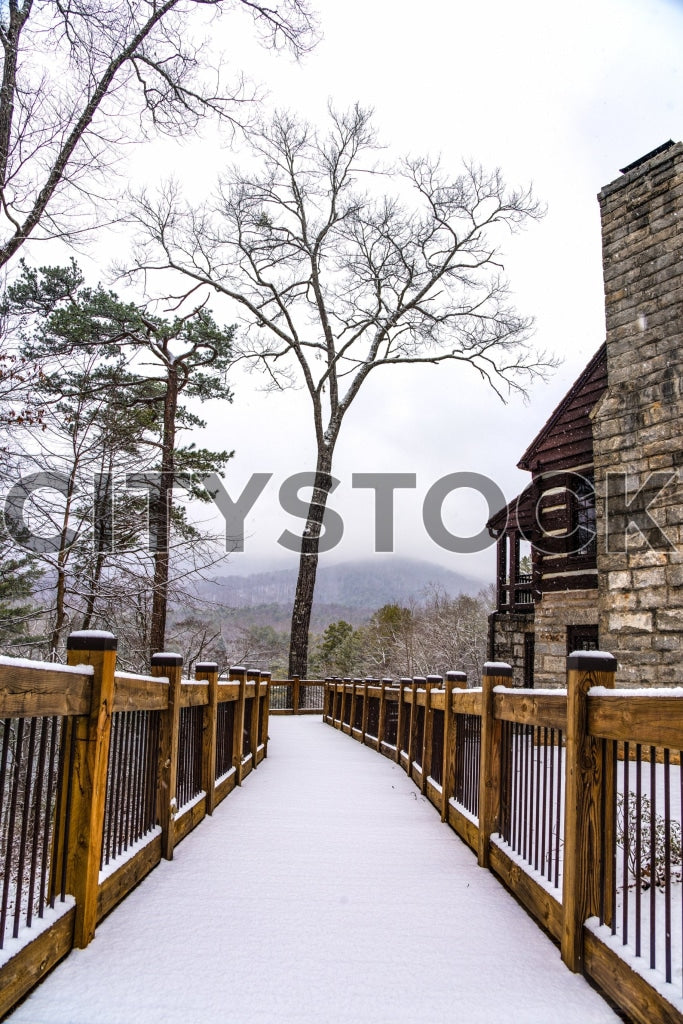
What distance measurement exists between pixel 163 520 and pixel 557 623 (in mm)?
6746

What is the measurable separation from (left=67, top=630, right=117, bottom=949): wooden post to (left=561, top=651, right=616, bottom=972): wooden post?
1.73m

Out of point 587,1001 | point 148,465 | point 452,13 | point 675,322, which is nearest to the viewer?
point 587,1001

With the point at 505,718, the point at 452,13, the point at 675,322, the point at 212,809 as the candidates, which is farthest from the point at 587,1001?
the point at 452,13

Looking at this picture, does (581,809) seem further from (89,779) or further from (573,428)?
(573,428)

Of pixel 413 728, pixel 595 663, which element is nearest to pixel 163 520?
pixel 413 728

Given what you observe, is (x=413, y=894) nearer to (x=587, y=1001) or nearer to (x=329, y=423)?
(x=587, y=1001)

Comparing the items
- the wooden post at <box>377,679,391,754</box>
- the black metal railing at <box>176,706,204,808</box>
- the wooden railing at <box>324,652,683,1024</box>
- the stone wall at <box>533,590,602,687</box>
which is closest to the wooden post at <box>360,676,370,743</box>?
the wooden post at <box>377,679,391,754</box>

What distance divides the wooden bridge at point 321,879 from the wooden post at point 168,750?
1cm

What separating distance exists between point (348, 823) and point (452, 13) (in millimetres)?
8113

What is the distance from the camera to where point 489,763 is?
4.29m

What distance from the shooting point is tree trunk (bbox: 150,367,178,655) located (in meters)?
11.7

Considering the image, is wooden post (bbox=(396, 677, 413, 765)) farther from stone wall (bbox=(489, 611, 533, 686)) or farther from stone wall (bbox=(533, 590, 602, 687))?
stone wall (bbox=(489, 611, 533, 686))

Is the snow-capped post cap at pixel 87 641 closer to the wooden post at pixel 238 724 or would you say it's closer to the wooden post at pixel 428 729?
the wooden post at pixel 428 729

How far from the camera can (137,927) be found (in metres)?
3.07
